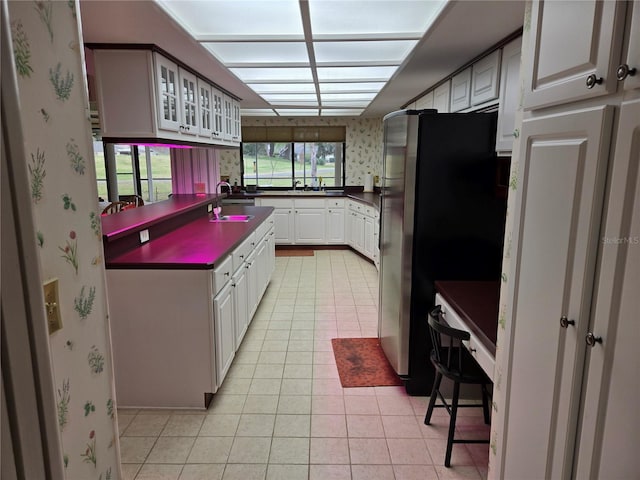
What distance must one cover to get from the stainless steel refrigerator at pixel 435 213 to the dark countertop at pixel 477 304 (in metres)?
0.17

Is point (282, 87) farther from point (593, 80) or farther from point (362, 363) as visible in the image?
point (593, 80)

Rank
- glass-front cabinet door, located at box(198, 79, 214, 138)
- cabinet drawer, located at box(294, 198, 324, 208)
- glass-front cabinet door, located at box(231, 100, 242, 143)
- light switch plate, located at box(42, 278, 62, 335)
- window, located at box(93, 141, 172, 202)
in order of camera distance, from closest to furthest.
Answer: light switch plate, located at box(42, 278, 62, 335)
glass-front cabinet door, located at box(198, 79, 214, 138)
glass-front cabinet door, located at box(231, 100, 242, 143)
cabinet drawer, located at box(294, 198, 324, 208)
window, located at box(93, 141, 172, 202)

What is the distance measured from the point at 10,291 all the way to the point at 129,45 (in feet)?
9.15

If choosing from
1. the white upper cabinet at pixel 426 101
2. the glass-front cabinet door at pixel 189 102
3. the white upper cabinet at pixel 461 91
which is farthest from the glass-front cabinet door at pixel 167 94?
the white upper cabinet at pixel 426 101

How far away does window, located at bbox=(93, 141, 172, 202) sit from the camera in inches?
280

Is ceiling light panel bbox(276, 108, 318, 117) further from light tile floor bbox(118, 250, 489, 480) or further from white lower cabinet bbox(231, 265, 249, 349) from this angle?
light tile floor bbox(118, 250, 489, 480)

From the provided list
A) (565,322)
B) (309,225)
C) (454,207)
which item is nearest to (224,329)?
(454,207)

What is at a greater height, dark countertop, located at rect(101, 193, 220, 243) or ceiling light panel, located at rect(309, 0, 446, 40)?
ceiling light panel, located at rect(309, 0, 446, 40)

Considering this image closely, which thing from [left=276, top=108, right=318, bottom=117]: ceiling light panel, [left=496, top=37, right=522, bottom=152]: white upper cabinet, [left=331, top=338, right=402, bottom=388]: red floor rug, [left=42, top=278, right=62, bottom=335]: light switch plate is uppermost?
[left=276, top=108, right=318, bottom=117]: ceiling light panel

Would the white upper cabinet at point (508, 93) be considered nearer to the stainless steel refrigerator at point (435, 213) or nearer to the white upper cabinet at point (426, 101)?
the stainless steel refrigerator at point (435, 213)

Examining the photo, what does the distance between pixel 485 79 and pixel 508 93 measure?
43 cm

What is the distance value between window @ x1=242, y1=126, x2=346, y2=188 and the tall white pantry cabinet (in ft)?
20.6

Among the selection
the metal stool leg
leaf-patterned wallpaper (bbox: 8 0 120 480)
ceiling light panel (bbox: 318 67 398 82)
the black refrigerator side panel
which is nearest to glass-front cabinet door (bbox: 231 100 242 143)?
ceiling light panel (bbox: 318 67 398 82)

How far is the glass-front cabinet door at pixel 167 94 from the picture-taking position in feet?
9.64
